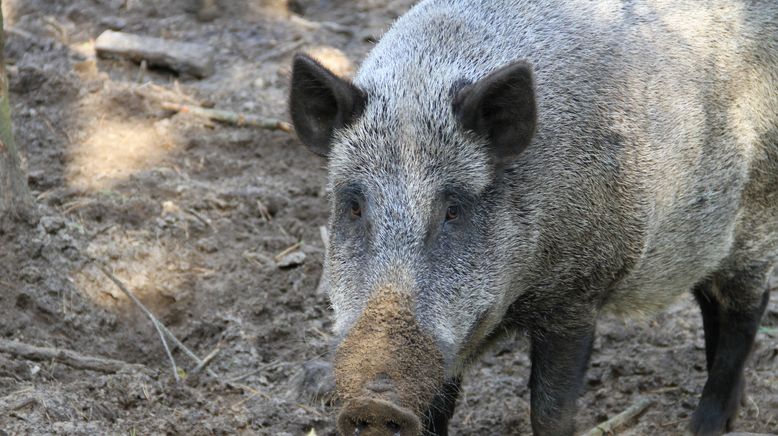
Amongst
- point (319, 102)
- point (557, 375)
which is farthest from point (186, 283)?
point (557, 375)

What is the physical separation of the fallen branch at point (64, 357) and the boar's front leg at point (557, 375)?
174 cm

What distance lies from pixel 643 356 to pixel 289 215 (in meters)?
2.12

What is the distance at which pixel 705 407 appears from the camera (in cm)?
533

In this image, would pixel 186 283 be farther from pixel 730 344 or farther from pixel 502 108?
pixel 730 344

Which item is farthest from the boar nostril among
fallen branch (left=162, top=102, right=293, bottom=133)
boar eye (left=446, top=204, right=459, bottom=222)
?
fallen branch (left=162, top=102, right=293, bottom=133)

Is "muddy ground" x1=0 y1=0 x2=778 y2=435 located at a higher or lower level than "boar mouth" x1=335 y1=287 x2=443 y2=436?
lower

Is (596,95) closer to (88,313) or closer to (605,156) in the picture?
(605,156)

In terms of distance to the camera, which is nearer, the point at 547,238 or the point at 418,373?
the point at 418,373

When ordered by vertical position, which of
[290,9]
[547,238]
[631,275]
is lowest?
[290,9]

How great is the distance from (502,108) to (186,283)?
2346mm

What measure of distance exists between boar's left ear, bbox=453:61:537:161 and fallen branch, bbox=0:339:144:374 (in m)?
1.96

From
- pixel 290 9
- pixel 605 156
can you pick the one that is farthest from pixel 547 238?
pixel 290 9

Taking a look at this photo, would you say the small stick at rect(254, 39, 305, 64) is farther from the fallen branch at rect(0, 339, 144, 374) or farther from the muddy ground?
the fallen branch at rect(0, 339, 144, 374)

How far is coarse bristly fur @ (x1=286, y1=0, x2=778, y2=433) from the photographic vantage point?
392cm
